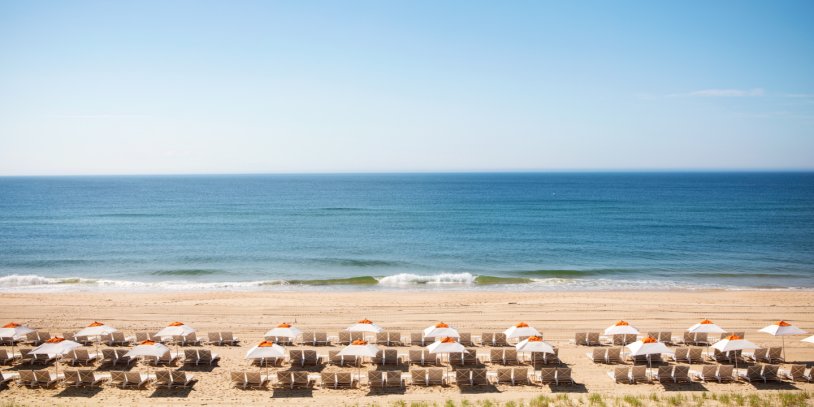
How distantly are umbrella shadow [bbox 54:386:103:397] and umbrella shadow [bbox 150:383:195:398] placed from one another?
1571mm

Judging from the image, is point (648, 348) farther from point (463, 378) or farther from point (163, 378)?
point (163, 378)

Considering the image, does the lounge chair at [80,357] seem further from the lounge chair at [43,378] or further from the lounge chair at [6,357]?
the lounge chair at [6,357]

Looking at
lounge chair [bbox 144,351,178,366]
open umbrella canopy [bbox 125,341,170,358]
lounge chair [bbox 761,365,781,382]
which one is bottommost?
lounge chair [bbox 144,351,178,366]

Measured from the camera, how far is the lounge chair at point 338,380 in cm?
1364

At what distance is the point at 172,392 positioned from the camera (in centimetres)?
1330

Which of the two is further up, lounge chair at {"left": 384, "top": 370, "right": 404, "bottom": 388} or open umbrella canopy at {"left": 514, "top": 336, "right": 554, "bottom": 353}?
open umbrella canopy at {"left": 514, "top": 336, "right": 554, "bottom": 353}

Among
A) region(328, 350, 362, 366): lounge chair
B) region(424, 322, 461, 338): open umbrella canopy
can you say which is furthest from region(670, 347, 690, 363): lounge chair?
region(328, 350, 362, 366): lounge chair

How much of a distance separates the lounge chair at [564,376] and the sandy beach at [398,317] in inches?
11.9

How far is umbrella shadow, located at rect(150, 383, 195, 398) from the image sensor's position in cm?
1310

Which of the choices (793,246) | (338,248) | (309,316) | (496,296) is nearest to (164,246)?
(338,248)

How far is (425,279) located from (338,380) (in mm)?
18236

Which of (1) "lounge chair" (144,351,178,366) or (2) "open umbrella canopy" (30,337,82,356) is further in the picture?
(1) "lounge chair" (144,351,178,366)

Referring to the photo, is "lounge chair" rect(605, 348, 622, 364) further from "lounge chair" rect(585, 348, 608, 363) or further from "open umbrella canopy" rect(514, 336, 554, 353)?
"open umbrella canopy" rect(514, 336, 554, 353)

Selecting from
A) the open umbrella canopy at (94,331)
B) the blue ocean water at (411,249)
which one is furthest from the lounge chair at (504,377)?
the blue ocean water at (411,249)
